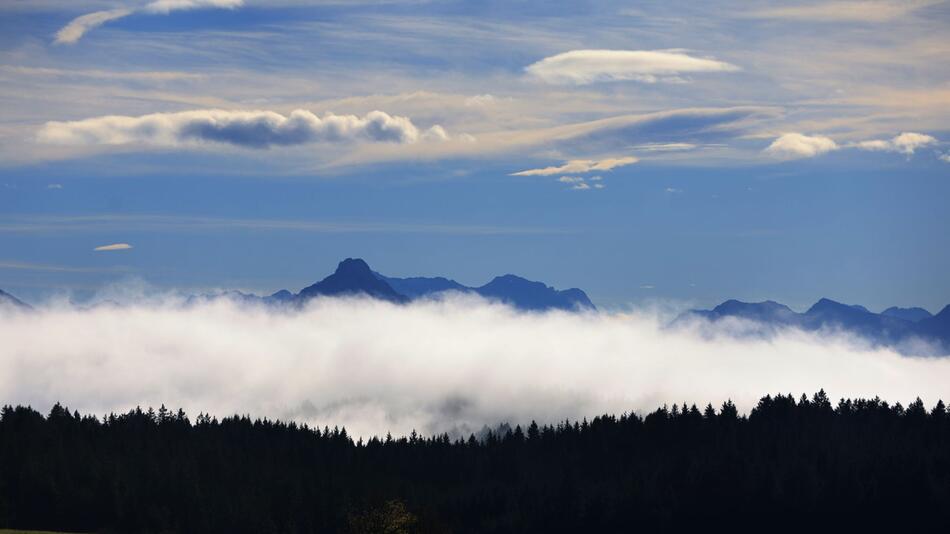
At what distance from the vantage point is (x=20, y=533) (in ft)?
653

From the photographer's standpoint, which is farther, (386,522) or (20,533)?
(20,533)

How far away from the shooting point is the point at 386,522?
183m

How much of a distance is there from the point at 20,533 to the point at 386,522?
66530mm
